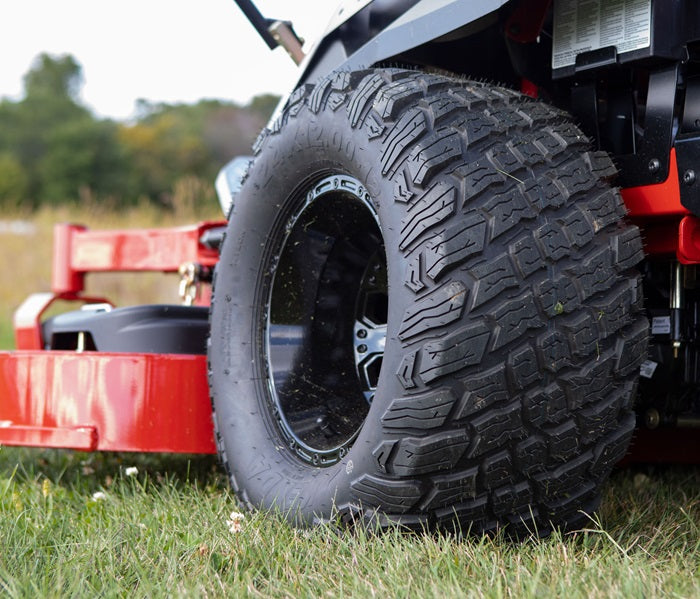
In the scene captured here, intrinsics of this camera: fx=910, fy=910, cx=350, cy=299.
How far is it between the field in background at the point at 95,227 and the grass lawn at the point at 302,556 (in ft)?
21.7

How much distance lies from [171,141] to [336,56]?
31597 millimetres

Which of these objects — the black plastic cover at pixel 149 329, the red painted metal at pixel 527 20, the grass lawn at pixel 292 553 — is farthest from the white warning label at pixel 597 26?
the black plastic cover at pixel 149 329

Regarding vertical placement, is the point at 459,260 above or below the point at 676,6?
below

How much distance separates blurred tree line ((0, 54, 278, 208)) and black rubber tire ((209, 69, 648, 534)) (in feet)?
92.3

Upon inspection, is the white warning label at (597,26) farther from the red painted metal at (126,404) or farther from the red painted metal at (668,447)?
the red painted metal at (126,404)

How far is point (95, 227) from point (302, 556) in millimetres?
9424

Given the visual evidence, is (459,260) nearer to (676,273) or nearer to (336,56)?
(676,273)

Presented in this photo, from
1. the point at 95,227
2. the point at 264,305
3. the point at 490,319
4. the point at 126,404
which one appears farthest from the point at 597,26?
the point at 95,227

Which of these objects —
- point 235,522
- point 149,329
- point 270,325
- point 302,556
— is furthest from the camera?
point 149,329

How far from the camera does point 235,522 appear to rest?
6.00ft

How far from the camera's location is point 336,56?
236cm

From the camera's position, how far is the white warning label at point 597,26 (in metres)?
1.68

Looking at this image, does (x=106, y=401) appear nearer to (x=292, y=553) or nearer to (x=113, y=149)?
(x=292, y=553)

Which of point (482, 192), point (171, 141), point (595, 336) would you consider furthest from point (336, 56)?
point (171, 141)
